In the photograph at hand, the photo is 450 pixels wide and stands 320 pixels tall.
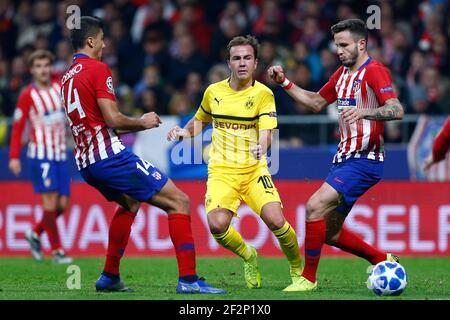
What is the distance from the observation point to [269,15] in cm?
1750

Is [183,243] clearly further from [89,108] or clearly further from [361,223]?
[361,223]

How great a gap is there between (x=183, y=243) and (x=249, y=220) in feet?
17.9

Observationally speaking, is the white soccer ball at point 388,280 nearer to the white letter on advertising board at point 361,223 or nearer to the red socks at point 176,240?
the red socks at point 176,240

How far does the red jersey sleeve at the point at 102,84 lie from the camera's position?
8.52 meters

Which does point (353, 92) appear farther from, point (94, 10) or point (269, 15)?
point (94, 10)

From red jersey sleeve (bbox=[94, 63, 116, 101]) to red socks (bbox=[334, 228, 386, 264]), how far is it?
8.68ft

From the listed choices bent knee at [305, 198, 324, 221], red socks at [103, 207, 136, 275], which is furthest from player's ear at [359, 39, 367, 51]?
red socks at [103, 207, 136, 275]

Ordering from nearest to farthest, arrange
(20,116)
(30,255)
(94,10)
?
(20,116) → (30,255) → (94,10)

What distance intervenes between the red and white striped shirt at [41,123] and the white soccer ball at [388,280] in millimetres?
6059

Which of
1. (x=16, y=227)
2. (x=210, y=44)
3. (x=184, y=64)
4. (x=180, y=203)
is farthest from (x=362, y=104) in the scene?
(x=210, y=44)

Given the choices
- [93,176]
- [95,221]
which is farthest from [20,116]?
[93,176]

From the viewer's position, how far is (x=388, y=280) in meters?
8.50

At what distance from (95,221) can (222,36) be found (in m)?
4.91

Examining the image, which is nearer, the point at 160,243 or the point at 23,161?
the point at 160,243
